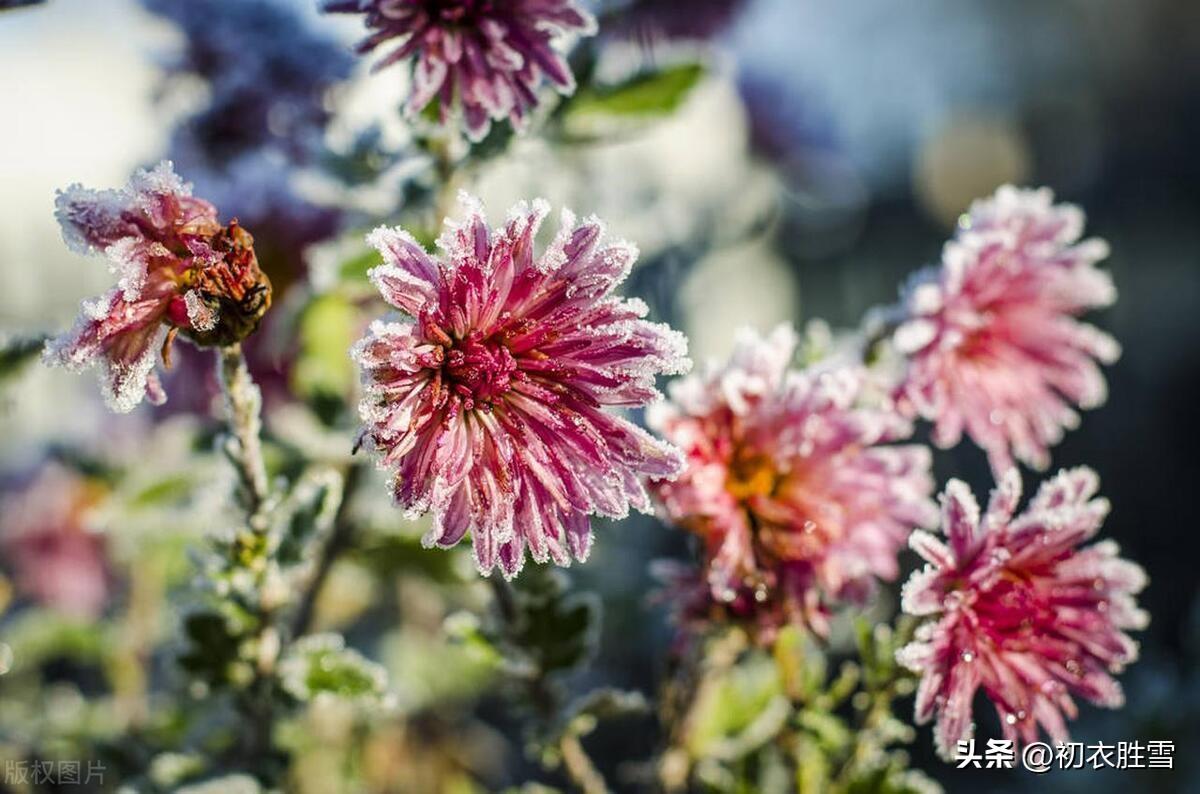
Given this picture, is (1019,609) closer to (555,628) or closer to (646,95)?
(555,628)

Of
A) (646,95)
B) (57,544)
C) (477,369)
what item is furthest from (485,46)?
(57,544)

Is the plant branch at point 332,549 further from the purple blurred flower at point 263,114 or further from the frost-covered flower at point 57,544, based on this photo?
the frost-covered flower at point 57,544

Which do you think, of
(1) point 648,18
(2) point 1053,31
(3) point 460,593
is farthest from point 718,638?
(2) point 1053,31

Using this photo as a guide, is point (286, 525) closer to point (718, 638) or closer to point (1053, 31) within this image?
point (718, 638)

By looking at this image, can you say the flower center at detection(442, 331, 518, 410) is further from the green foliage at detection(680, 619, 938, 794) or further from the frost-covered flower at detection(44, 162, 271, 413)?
the green foliage at detection(680, 619, 938, 794)

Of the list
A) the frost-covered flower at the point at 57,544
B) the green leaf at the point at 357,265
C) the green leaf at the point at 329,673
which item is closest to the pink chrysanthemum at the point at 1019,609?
the green leaf at the point at 329,673

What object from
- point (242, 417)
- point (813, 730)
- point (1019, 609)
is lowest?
point (813, 730)
